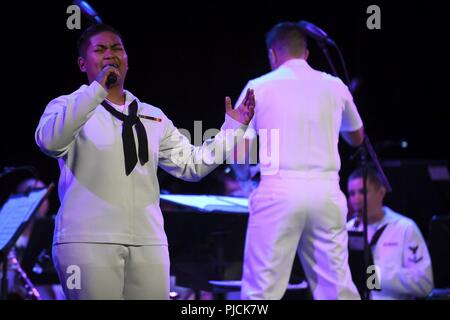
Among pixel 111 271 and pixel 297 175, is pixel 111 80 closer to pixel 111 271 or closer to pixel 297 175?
pixel 111 271

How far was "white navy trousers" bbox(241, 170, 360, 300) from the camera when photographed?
3990 mm

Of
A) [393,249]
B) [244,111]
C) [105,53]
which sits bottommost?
[393,249]

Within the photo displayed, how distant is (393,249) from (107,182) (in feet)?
10.3

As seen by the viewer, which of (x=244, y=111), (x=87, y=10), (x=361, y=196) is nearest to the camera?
(x=244, y=111)

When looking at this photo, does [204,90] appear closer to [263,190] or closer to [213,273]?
[213,273]

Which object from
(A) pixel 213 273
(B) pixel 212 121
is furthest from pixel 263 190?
(B) pixel 212 121

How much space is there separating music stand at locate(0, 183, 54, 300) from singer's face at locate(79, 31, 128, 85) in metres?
1.58

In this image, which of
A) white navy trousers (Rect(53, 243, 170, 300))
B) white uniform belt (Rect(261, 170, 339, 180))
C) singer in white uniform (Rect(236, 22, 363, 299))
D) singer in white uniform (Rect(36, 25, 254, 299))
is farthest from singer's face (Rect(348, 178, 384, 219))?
white navy trousers (Rect(53, 243, 170, 300))

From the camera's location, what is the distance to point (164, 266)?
298cm

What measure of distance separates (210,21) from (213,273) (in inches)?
105

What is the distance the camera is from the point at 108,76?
2.89m

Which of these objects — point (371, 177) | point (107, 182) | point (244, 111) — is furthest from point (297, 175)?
point (371, 177)

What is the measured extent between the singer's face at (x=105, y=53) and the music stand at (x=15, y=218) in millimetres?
1585

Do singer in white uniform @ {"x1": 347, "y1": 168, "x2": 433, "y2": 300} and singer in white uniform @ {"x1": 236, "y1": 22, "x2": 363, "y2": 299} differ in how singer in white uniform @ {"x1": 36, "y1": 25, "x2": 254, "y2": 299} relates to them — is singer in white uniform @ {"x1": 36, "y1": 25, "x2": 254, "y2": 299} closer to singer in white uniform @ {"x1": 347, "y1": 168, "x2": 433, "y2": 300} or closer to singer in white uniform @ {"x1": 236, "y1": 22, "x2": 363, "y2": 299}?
singer in white uniform @ {"x1": 236, "y1": 22, "x2": 363, "y2": 299}
